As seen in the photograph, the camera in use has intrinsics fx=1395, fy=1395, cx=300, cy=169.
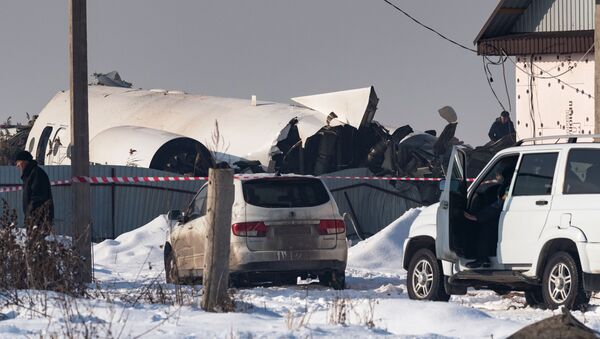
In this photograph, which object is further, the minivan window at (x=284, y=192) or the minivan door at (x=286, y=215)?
the minivan window at (x=284, y=192)

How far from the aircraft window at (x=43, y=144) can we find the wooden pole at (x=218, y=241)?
31.4 m

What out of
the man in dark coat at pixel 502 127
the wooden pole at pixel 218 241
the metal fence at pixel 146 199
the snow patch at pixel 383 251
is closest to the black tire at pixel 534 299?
the wooden pole at pixel 218 241

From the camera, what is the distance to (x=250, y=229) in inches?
711

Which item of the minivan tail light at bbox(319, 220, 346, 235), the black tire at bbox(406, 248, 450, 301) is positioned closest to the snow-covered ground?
the black tire at bbox(406, 248, 450, 301)

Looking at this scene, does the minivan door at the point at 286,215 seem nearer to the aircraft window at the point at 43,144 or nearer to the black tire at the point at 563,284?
the black tire at the point at 563,284

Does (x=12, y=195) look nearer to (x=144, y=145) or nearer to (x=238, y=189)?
(x=144, y=145)

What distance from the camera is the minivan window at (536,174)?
15.0 metres

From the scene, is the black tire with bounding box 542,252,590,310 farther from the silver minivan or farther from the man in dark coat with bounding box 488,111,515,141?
the man in dark coat with bounding box 488,111,515,141

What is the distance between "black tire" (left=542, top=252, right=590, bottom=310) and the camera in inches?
565

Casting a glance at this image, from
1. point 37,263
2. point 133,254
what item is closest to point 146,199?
point 133,254

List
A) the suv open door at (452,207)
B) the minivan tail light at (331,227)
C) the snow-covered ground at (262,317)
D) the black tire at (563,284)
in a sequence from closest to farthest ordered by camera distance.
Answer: the snow-covered ground at (262,317) → the black tire at (563,284) → the suv open door at (452,207) → the minivan tail light at (331,227)

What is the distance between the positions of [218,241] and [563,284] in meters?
3.96

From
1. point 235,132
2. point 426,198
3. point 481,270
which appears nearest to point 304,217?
point 481,270

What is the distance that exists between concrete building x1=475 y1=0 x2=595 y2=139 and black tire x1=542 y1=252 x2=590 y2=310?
15.1 meters
